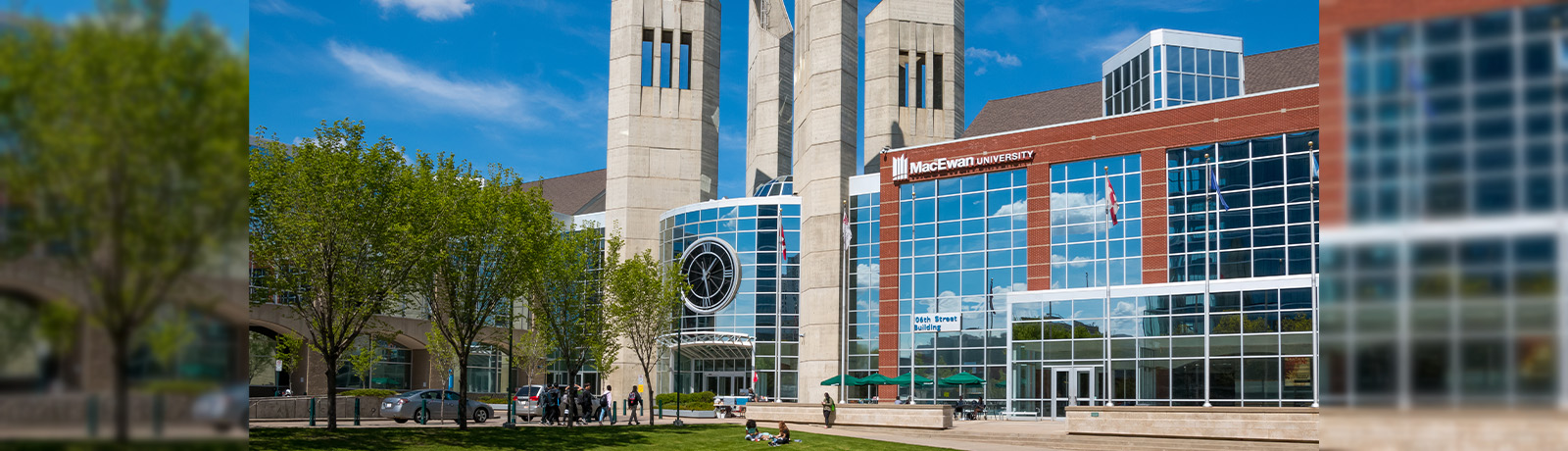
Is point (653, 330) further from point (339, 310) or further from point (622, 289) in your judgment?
point (339, 310)

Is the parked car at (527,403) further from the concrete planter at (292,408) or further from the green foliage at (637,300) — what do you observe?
the concrete planter at (292,408)

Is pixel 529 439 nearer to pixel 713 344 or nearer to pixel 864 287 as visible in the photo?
pixel 864 287

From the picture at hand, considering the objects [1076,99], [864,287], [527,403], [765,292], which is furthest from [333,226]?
[1076,99]

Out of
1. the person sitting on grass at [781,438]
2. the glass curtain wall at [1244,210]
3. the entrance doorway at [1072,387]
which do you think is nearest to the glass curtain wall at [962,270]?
the entrance doorway at [1072,387]

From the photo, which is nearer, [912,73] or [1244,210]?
[1244,210]

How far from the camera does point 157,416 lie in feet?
8.43

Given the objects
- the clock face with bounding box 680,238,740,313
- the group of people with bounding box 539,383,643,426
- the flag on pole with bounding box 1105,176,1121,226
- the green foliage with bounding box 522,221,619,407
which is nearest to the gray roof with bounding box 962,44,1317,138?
the flag on pole with bounding box 1105,176,1121,226

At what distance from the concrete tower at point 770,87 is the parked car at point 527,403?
34.4 m

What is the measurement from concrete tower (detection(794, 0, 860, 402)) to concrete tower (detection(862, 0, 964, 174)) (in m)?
1.73

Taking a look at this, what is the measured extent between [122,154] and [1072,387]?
55989 mm

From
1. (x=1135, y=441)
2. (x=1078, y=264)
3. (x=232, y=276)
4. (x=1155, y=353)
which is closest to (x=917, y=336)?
(x=1078, y=264)

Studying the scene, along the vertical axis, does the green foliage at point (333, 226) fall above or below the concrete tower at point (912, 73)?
below

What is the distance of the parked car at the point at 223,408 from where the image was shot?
8.80 ft

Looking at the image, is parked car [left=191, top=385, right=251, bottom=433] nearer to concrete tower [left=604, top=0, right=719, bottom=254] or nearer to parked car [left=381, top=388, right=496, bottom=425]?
parked car [left=381, top=388, right=496, bottom=425]
